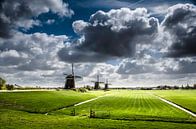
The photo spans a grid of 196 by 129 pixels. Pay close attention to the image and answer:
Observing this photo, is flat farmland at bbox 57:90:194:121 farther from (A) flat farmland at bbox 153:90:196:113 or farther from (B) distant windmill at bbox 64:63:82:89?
(B) distant windmill at bbox 64:63:82:89

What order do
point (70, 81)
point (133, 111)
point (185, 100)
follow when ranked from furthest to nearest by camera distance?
point (70, 81) → point (185, 100) → point (133, 111)

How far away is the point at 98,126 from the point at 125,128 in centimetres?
310

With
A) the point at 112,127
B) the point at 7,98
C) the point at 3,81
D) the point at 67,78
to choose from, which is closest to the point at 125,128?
the point at 112,127

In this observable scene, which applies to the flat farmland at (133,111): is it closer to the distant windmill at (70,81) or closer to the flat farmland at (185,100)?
the flat farmland at (185,100)

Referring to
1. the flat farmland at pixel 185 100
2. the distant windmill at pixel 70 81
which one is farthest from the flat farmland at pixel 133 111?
the distant windmill at pixel 70 81

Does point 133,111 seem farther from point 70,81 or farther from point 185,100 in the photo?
point 70,81

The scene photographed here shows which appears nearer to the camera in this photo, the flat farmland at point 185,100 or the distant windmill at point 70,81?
the flat farmland at point 185,100

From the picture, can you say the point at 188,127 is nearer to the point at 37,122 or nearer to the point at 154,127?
the point at 154,127

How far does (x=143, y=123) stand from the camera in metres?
38.4

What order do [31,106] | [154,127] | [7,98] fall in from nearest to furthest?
[154,127] < [31,106] < [7,98]

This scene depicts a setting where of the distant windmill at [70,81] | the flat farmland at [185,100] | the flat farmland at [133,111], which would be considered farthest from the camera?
the distant windmill at [70,81]

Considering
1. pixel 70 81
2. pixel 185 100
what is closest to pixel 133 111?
pixel 185 100

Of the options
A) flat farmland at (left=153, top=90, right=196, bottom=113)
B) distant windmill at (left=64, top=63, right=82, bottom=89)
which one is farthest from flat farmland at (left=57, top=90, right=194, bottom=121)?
distant windmill at (left=64, top=63, right=82, bottom=89)

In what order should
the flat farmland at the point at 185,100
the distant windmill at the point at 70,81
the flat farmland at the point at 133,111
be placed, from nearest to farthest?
the flat farmland at the point at 133,111
the flat farmland at the point at 185,100
the distant windmill at the point at 70,81
